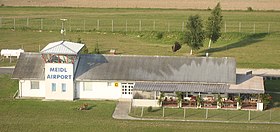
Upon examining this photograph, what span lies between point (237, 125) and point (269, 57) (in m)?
24.6

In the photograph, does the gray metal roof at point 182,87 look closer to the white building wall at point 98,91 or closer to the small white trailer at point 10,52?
the white building wall at point 98,91

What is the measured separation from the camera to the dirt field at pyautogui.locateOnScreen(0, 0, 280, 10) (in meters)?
106

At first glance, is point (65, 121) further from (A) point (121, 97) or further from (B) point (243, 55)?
(B) point (243, 55)

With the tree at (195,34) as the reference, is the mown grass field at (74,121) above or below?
below

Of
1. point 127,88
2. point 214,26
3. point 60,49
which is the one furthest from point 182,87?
point 214,26

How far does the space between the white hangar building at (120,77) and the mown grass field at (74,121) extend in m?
Result: 1.77

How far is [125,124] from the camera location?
142 ft

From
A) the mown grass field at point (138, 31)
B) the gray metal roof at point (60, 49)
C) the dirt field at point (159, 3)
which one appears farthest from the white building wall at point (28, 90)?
the dirt field at point (159, 3)

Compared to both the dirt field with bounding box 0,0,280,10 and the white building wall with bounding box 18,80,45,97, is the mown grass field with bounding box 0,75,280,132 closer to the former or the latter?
the white building wall with bounding box 18,80,45,97

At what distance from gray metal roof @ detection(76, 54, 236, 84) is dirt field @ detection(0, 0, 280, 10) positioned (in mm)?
53680

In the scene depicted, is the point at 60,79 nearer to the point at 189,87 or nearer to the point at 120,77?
the point at 120,77

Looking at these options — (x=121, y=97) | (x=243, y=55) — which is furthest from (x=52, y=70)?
(x=243, y=55)

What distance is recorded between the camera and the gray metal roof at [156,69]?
164 ft

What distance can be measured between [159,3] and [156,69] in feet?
196
